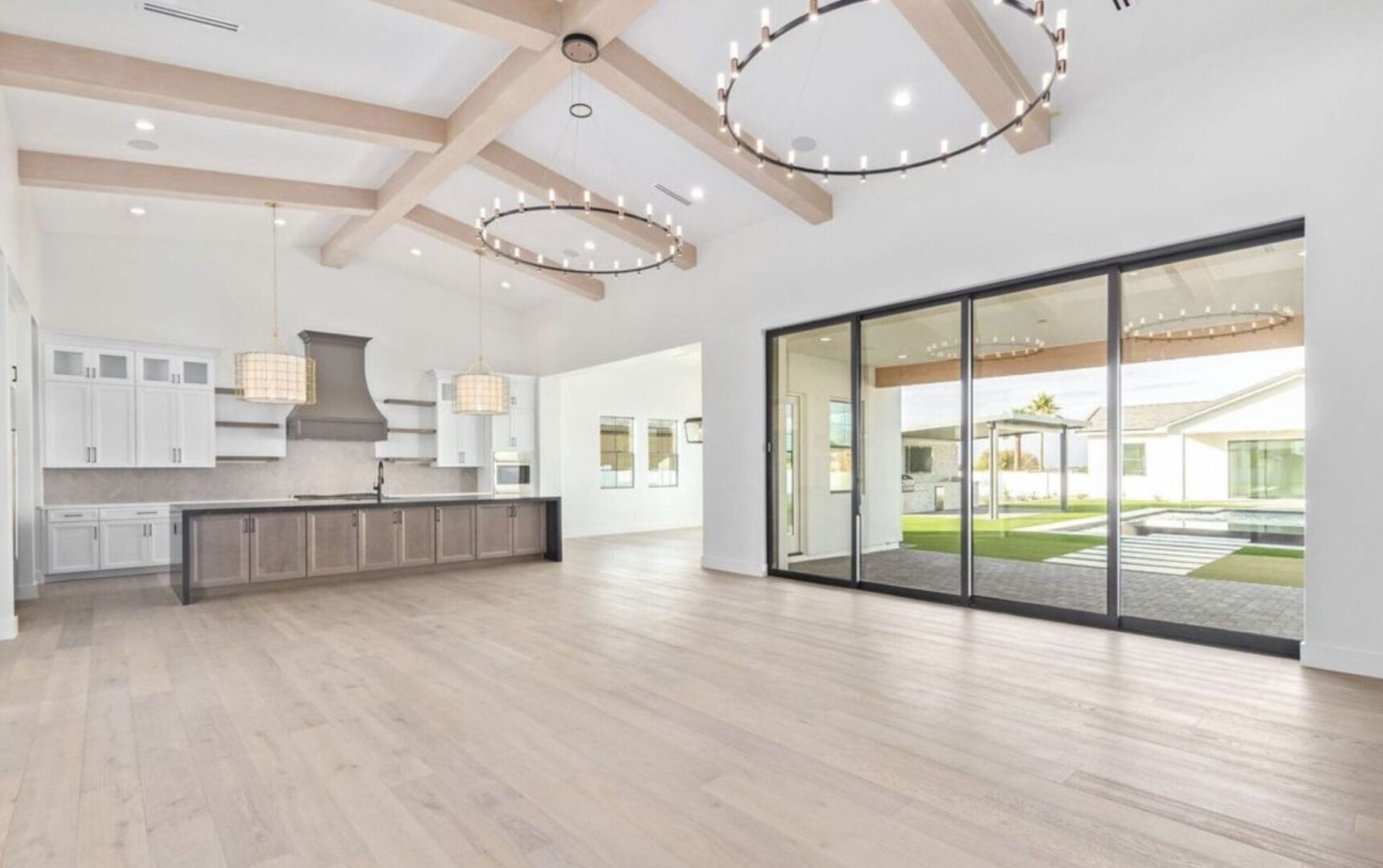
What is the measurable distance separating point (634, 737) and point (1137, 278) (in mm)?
4639

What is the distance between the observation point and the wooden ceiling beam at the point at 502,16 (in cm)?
410

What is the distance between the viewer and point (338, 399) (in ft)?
30.1

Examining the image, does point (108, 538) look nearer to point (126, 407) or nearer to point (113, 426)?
point (113, 426)

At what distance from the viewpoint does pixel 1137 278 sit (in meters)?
4.91

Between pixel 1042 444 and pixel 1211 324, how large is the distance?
1406 mm

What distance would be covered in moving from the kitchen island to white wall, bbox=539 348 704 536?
272cm

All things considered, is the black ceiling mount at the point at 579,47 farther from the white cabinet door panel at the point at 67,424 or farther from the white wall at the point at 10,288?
the white cabinet door panel at the point at 67,424

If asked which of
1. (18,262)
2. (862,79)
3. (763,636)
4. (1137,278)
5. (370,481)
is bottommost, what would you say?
(763,636)

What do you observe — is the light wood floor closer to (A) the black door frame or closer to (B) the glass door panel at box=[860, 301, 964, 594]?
(A) the black door frame

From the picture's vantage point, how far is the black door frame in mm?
4367

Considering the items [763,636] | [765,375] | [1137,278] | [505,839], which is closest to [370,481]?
[765,375]

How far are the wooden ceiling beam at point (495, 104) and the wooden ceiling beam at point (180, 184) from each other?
1.43 feet

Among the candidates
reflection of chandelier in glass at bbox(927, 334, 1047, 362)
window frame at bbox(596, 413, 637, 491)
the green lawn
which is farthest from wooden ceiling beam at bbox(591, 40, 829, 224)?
window frame at bbox(596, 413, 637, 491)

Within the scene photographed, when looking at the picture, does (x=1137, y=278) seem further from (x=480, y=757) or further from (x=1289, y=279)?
(x=480, y=757)
